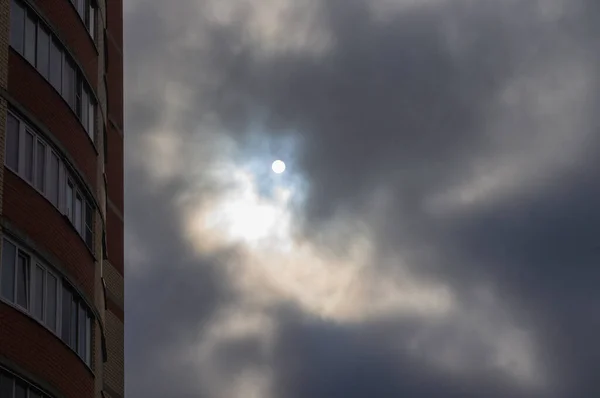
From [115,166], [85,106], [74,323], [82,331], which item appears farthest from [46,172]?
[115,166]

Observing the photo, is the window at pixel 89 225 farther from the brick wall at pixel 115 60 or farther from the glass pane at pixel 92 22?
the brick wall at pixel 115 60

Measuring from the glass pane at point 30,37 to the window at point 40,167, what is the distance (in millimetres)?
1848

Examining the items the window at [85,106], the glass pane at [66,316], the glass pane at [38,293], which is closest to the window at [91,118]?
the window at [85,106]

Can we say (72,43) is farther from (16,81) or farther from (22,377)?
(22,377)

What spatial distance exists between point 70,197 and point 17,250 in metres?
3.70

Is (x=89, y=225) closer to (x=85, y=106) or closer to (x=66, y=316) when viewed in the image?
(x=85, y=106)

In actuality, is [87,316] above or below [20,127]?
below

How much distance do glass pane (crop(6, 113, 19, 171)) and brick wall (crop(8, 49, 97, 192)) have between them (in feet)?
1.81

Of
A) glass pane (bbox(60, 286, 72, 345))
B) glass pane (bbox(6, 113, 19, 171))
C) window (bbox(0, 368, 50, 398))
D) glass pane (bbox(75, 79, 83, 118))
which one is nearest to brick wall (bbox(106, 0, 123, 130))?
glass pane (bbox(75, 79, 83, 118))

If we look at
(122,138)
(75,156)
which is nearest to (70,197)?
(75,156)

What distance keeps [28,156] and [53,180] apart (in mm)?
1240

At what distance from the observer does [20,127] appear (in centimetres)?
2358

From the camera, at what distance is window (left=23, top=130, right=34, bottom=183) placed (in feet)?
77.2

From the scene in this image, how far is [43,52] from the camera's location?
25.4 meters
